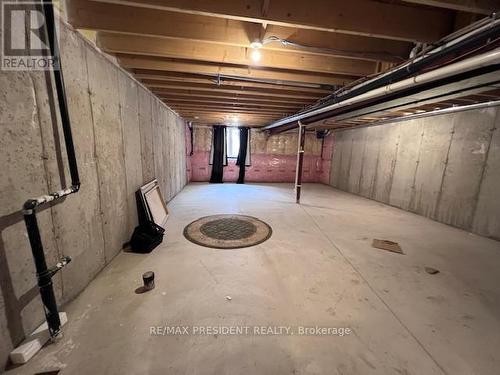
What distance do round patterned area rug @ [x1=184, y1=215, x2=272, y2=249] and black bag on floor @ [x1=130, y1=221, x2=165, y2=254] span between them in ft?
1.31

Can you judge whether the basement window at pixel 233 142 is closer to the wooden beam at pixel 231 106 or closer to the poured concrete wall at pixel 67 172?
the wooden beam at pixel 231 106

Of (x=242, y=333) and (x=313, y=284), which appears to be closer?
(x=242, y=333)

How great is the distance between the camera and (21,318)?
1252 mm

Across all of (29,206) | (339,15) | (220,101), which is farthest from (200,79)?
(29,206)

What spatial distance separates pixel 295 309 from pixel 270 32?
2.25 meters

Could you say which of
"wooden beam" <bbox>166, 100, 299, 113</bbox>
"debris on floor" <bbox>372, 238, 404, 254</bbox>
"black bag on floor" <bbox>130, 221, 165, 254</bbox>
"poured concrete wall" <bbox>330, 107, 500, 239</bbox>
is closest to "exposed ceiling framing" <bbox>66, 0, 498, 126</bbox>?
"wooden beam" <bbox>166, 100, 299, 113</bbox>

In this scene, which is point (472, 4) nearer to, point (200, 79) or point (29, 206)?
point (200, 79)

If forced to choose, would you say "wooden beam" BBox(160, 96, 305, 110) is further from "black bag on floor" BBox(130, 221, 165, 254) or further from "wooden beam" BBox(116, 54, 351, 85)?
"black bag on floor" BBox(130, 221, 165, 254)

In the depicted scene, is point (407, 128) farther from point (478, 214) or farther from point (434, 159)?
point (478, 214)

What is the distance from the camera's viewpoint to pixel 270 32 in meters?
1.77

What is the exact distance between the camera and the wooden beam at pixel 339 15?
1434mm

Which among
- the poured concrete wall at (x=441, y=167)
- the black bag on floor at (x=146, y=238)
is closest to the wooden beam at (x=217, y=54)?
the black bag on floor at (x=146, y=238)

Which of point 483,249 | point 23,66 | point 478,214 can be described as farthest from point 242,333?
point 478,214

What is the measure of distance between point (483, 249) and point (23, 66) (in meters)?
5.02
